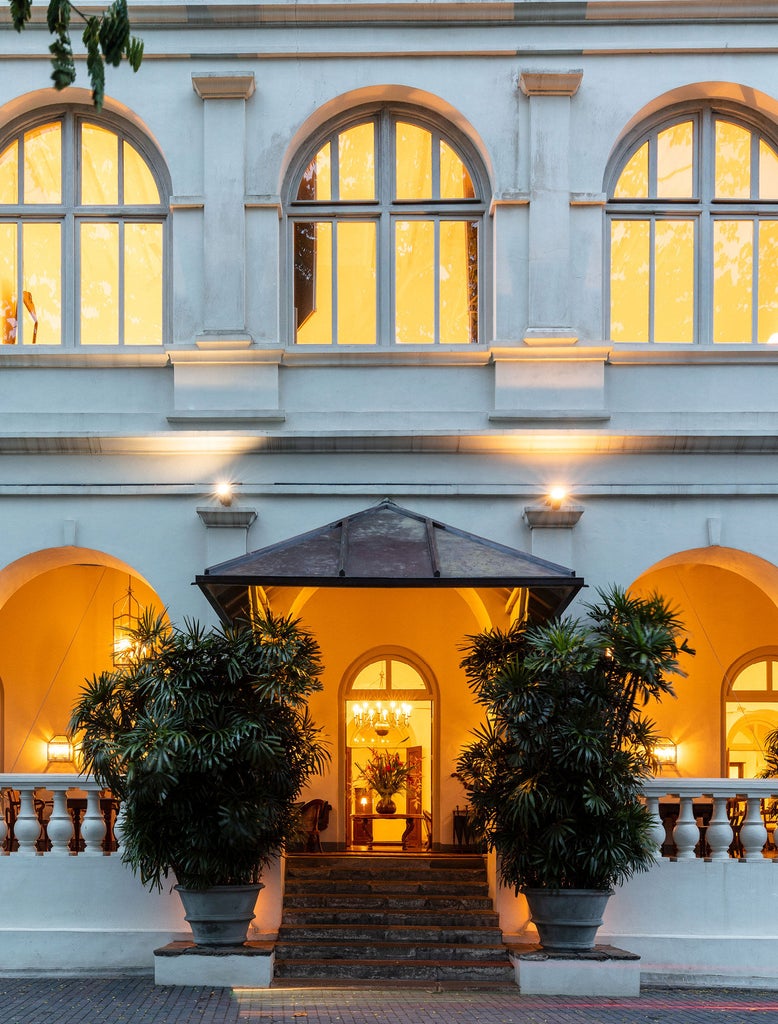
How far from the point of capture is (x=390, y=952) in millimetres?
11742

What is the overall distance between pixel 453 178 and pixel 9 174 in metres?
4.81

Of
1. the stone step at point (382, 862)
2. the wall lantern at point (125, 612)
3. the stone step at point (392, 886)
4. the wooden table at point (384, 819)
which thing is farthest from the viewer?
the wall lantern at point (125, 612)

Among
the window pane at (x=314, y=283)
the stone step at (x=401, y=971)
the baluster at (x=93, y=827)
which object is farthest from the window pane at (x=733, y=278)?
the baluster at (x=93, y=827)

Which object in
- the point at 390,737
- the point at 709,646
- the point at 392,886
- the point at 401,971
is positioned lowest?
the point at 401,971

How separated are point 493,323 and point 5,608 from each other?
24.1 ft

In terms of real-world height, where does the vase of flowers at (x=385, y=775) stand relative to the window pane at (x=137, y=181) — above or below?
below

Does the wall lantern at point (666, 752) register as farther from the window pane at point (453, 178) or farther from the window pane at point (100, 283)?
the window pane at point (100, 283)

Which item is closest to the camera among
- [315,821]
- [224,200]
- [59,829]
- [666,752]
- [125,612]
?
[59,829]

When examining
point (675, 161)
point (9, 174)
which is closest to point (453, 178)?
point (675, 161)

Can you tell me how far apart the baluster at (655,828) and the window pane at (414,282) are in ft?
17.1

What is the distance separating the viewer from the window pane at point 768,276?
13219mm

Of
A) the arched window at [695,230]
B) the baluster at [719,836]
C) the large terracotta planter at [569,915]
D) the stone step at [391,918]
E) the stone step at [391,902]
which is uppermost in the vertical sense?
the arched window at [695,230]

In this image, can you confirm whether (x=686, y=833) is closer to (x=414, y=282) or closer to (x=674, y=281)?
(x=674, y=281)

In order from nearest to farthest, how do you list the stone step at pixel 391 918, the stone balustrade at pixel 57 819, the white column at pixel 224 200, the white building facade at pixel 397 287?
the stone balustrade at pixel 57 819 → the stone step at pixel 391 918 → the white building facade at pixel 397 287 → the white column at pixel 224 200
